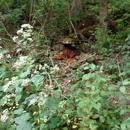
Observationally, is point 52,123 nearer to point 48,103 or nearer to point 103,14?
point 48,103

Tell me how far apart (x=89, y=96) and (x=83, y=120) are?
1.02 feet

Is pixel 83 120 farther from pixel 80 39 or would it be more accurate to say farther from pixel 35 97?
pixel 80 39

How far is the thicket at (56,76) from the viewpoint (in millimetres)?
2143

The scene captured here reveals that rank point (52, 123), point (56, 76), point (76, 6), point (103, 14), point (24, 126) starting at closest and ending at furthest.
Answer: point (24, 126) → point (52, 123) → point (56, 76) → point (103, 14) → point (76, 6)

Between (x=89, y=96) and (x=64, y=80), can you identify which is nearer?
(x=89, y=96)

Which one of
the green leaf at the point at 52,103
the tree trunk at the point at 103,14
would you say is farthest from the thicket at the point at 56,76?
the tree trunk at the point at 103,14

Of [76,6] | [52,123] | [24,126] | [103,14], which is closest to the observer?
[24,126]

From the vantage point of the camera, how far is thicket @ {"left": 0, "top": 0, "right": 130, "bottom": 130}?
214cm

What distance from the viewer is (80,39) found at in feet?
18.5

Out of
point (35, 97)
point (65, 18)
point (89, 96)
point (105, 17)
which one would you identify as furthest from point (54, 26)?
point (35, 97)

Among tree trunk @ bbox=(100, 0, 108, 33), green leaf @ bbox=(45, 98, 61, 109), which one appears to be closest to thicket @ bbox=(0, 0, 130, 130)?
green leaf @ bbox=(45, 98, 61, 109)

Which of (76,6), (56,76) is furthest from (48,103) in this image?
(76,6)

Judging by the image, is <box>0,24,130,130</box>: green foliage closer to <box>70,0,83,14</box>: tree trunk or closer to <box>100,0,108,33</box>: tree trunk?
<box>100,0,108,33</box>: tree trunk

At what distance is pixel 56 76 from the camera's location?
13.0 ft
